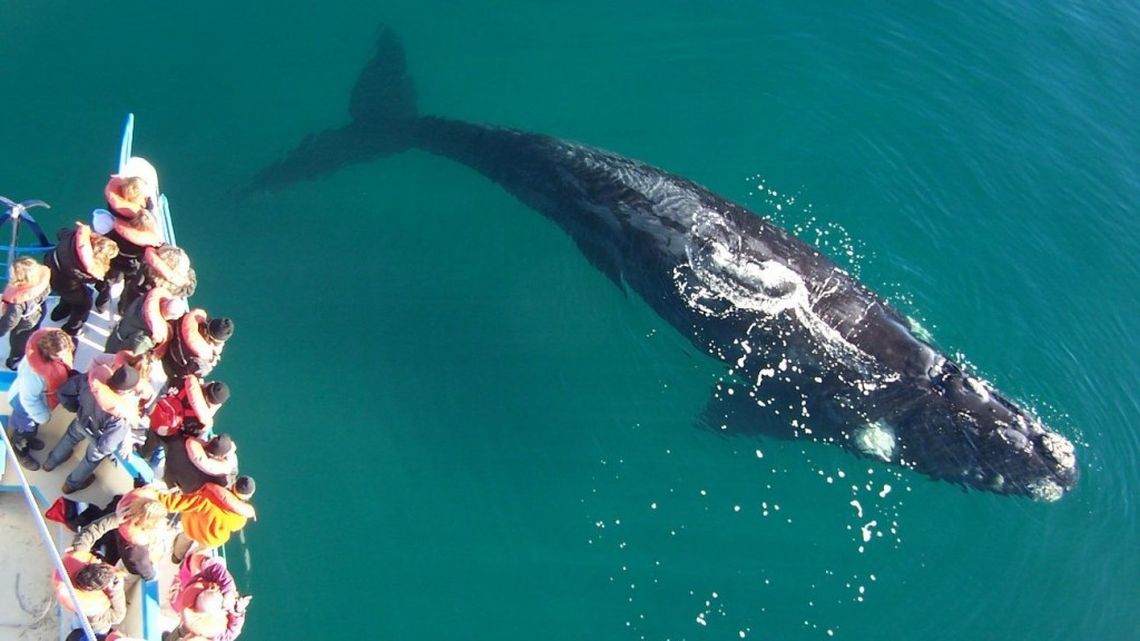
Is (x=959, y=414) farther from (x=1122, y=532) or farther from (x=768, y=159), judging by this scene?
(x=768, y=159)

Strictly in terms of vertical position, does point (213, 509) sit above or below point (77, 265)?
below

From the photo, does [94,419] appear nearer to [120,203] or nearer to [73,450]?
[73,450]

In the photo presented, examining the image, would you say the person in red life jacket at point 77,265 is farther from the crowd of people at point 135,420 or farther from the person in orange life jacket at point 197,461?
the person in orange life jacket at point 197,461

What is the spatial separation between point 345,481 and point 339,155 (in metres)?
6.40

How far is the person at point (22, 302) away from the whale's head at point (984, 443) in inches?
493

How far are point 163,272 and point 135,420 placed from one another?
1.80 m

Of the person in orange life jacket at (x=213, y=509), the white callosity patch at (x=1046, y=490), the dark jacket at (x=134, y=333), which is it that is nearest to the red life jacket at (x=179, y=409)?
the dark jacket at (x=134, y=333)

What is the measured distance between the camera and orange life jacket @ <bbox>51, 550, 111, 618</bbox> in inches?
369

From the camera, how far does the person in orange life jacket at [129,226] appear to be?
11.3 m

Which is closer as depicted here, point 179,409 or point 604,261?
point 179,409

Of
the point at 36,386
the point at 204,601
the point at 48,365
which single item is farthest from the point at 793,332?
the point at 36,386

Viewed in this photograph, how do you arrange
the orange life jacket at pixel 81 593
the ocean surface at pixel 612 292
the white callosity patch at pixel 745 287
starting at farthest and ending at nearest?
the white callosity patch at pixel 745 287
the ocean surface at pixel 612 292
the orange life jacket at pixel 81 593

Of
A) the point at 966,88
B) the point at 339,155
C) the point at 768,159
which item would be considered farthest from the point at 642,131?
the point at 966,88

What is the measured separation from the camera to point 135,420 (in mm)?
10273
